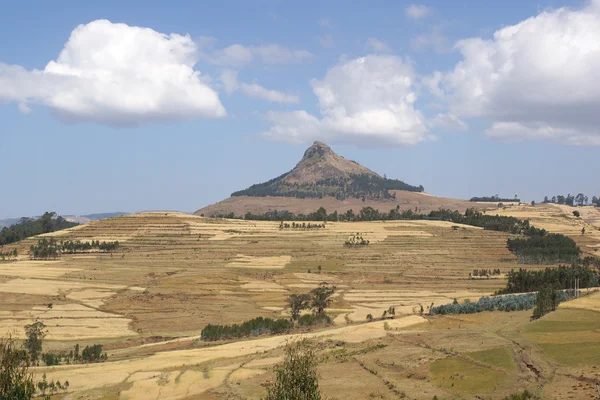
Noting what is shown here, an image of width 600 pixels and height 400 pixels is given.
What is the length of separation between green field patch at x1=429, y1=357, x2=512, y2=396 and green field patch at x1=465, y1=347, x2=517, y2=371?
1.45 m

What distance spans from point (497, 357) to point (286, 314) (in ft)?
189

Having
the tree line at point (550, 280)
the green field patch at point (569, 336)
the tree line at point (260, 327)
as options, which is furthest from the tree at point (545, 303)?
the tree line at point (550, 280)

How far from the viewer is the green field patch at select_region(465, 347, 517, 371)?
54097 millimetres

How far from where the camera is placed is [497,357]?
187ft

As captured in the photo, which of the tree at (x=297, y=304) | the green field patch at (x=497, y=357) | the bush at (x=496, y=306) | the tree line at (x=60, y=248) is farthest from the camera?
the tree line at (x=60, y=248)

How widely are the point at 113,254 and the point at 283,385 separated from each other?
164602 millimetres

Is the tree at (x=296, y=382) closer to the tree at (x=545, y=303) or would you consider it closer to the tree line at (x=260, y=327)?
the tree at (x=545, y=303)

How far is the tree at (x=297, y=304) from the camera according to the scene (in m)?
106

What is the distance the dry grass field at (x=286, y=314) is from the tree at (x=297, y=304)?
3540 millimetres

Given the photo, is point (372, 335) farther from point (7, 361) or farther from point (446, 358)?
point (7, 361)

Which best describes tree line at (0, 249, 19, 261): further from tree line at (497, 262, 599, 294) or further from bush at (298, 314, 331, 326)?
tree line at (497, 262, 599, 294)

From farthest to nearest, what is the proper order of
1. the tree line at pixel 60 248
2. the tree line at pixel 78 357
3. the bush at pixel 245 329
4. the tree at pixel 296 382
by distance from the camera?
1. the tree line at pixel 60 248
2. the bush at pixel 245 329
3. the tree line at pixel 78 357
4. the tree at pixel 296 382

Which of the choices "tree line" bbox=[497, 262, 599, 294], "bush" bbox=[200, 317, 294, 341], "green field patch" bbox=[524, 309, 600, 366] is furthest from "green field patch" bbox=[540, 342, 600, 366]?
"tree line" bbox=[497, 262, 599, 294]

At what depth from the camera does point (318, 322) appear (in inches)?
3829
